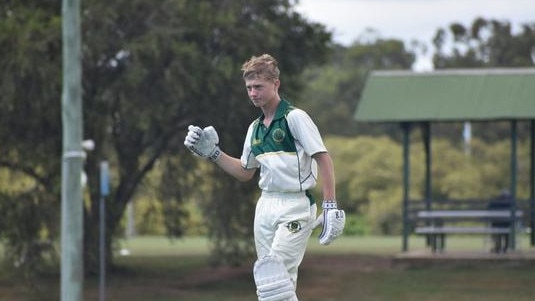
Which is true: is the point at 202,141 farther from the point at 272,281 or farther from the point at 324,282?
the point at 324,282

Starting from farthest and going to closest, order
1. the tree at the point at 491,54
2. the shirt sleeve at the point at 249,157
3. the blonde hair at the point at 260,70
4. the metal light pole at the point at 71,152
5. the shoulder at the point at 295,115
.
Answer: the tree at the point at 491,54, the metal light pole at the point at 71,152, the shirt sleeve at the point at 249,157, the shoulder at the point at 295,115, the blonde hair at the point at 260,70

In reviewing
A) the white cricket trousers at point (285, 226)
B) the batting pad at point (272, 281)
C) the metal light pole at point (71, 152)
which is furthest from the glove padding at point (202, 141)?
the metal light pole at point (71, 152)

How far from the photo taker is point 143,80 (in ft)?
93.2

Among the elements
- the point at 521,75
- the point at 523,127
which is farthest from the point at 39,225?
the point at 523,127

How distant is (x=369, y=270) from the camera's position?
1245 inches

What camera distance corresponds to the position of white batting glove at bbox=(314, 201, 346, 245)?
10.1 m

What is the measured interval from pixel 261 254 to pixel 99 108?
58.6ft

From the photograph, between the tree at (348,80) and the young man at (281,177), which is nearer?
the young man at (281,177)

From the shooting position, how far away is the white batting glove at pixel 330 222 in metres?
10.1

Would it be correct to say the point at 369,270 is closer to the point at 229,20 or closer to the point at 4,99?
the point at 229,20

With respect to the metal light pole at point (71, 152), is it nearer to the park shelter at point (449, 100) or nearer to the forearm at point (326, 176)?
the forearm at point (326, 176)

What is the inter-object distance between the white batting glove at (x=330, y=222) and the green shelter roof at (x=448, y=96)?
2039cm

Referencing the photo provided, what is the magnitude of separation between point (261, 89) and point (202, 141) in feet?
2.04

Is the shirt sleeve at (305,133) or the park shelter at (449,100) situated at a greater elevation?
the park shelter at (449,100)
